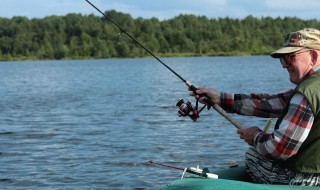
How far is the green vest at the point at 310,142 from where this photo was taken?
416cm

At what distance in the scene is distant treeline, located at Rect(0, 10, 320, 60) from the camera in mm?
108750

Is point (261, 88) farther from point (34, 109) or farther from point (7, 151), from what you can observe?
point (7, 151)

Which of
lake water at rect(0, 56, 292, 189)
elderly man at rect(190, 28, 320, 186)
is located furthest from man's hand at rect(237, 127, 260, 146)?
lake water at rect(0, 56, 292, 189)

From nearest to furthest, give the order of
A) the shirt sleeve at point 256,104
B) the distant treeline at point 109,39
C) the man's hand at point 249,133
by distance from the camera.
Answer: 1. the man's hand at point 249,133
2. the shirt sleeve at point 256,104
3. the distant treeline at point 109,39

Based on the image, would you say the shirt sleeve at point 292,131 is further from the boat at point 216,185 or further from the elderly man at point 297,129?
the boat at point 216,185

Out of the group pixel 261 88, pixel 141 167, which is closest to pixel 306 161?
pixel 141 167

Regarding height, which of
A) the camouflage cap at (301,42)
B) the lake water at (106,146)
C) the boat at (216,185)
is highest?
the camouflage cap at (301,42)

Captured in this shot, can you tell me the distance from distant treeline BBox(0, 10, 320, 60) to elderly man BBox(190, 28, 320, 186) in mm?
100917

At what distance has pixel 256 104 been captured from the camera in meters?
5.38

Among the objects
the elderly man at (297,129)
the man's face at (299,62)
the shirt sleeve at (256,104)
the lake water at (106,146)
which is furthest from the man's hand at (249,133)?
the lake water at (106,146)

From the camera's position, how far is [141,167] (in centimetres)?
1020

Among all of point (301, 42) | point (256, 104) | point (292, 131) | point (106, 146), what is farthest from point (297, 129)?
point (106, 146)

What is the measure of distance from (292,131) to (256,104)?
3.79 ft

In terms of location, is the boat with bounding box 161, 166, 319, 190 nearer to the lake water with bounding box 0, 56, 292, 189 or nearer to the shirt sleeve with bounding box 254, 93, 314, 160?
the shirt sleeve with bounding box 254, 93, 314, 160
